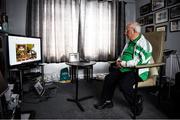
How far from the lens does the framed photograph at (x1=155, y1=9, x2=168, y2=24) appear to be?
342 centimetres

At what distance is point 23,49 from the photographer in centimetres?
276

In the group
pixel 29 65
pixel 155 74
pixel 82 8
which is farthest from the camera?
pixel 82 8

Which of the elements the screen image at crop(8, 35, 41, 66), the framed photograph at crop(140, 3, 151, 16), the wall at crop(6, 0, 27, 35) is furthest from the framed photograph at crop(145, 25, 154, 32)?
the wall at crop(6, 0, 27, 35)

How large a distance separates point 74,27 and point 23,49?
1528 mm

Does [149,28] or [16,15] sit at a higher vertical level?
[16,15]

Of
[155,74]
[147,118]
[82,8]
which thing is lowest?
[147,118]

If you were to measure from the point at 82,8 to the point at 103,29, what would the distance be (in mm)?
723

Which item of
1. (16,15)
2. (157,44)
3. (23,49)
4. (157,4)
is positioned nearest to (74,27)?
(16,15)

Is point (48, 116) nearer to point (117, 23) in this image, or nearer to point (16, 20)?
point (16, 20)

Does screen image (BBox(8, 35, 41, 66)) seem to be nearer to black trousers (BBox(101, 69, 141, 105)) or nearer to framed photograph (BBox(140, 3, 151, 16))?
black trousers (BBox(101, 69, 141, 105))

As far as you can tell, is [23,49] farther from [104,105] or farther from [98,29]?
[98,29]

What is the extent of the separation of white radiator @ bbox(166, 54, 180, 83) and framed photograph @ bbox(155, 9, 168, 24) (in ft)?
2.65

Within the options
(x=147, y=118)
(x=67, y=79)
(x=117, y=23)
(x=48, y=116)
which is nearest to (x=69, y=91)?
(x=67, y=79)

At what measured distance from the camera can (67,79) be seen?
378 centimetres
